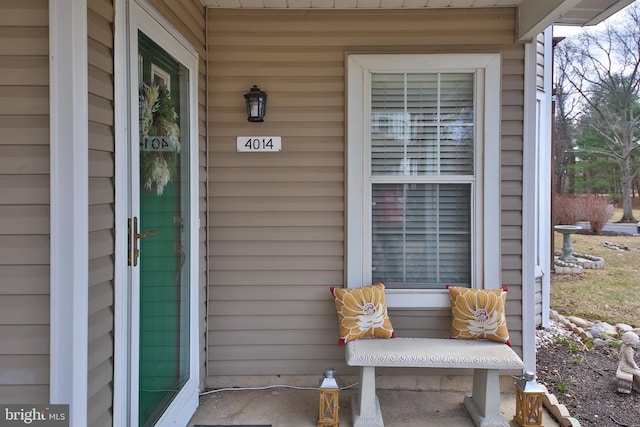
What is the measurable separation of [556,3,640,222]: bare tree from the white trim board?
15676 millimetres

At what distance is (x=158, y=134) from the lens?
2.07 m

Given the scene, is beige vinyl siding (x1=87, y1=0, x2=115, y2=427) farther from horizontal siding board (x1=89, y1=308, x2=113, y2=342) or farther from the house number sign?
the house number sign

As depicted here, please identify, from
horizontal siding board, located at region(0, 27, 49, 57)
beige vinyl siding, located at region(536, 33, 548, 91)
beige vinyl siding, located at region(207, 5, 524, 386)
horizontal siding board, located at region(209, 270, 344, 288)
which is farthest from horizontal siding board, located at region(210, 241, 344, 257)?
beige vinyl siding, located at region(536, 33, 548, 91)

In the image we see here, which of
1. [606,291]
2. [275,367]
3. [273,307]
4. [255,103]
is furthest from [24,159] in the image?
[606,291]

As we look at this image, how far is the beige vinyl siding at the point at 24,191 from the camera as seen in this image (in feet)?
4.62

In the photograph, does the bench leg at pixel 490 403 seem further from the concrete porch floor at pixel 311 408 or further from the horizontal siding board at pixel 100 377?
the horizontal siding board at pixel 100 377

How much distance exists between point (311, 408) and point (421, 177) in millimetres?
1577

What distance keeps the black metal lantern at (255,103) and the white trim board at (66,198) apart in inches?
51.8

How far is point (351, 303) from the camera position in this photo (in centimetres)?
263

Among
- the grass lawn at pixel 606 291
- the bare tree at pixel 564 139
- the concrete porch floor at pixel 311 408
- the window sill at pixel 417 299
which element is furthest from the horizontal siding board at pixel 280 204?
the bare tree at pixel 564 139

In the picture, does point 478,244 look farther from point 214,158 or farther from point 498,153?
point 214,158

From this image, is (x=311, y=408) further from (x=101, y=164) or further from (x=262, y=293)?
(x=101, y=164)

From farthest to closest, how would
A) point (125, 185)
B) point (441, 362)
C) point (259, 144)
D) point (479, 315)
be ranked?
point (259, 144)
point (479, 315)
point (441, 362)
point (125, 185)

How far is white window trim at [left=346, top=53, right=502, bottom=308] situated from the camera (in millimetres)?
2750
